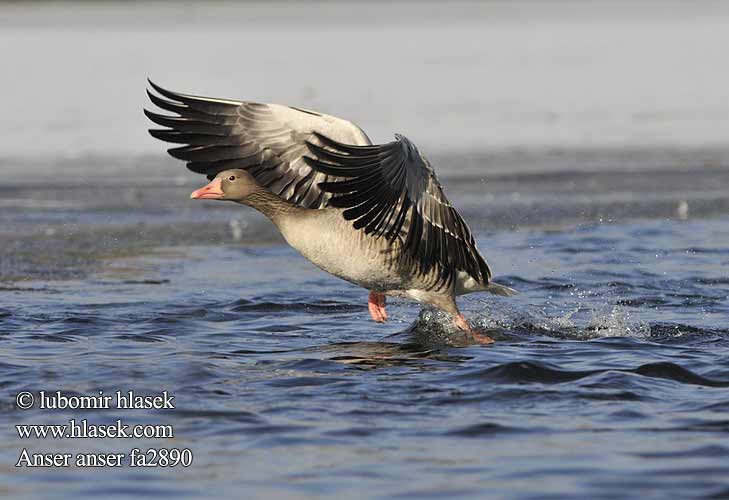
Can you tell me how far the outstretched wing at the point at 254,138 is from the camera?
834 cm

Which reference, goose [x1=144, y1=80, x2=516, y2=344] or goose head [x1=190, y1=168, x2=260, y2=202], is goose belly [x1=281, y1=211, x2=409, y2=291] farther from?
goose head [x1=190, y1=168, x2=260, y2=202]

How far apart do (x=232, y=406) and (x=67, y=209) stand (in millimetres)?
8795

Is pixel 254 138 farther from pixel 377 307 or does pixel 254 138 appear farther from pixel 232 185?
pixel 377 307

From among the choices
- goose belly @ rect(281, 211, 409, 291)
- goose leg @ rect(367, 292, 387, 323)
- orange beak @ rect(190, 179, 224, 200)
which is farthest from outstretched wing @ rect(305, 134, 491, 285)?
orange beak @ rect(190, 179, 224, 200)

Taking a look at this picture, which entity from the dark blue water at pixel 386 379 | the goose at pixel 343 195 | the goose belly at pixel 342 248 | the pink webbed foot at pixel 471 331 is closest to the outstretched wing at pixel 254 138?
the goose at pixel 343 195

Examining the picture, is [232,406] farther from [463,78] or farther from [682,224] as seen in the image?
[463,78]

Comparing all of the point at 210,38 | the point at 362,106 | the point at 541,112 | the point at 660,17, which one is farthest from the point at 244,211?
the point at 660,17

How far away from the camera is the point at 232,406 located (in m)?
6.46

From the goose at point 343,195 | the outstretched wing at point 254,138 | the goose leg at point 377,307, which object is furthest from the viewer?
the goose leg at point 377,307

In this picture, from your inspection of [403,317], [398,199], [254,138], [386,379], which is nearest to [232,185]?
[254,138]

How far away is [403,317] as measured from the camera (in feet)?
31.6

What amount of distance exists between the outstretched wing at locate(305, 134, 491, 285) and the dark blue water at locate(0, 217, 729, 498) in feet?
2.22

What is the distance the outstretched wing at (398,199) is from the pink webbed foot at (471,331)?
1.51 ft

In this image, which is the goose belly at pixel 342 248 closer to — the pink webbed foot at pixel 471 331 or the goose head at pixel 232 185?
the goose head at pixel 232 185
